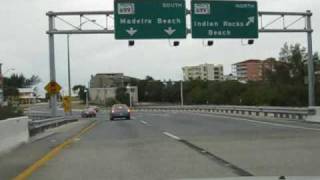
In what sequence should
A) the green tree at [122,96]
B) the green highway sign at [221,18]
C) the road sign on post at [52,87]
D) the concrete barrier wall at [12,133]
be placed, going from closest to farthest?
1. the concrete barrier wall at [12,133]
2. the green highway sign at [221,18]
3. the road sign on post at [52,87]
4. the green tree at [122,96]

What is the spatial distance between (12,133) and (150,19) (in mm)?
20188

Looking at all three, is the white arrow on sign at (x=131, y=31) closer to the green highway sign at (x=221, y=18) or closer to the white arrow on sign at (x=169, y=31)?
the white arrow on sign at (x=169, y=31)

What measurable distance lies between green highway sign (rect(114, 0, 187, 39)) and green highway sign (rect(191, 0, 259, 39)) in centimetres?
84

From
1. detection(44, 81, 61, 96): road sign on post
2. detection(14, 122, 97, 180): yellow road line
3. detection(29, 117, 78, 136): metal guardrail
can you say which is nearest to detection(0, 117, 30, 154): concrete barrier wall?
detection(14, 122, 97, 180): yellow road line

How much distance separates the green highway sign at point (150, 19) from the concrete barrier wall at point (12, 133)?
650 inches

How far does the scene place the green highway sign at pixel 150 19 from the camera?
3894 cm

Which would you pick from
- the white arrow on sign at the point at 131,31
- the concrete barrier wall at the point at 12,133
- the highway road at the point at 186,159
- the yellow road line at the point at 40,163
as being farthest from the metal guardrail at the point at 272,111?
the yellow road line at the point at 40,163

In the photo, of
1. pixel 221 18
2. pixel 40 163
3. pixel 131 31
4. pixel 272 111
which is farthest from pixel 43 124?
pixel 272 111

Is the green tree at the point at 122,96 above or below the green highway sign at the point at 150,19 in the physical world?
below

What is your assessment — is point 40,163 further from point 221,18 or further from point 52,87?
point 52,87

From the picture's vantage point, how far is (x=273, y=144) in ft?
63.4

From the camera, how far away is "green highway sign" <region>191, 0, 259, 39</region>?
39438 mm

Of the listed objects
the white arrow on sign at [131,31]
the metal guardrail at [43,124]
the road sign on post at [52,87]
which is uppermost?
the white arrow on sign at [131,31]

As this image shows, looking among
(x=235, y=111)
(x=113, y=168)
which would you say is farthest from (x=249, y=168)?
(x=235, y=111)
